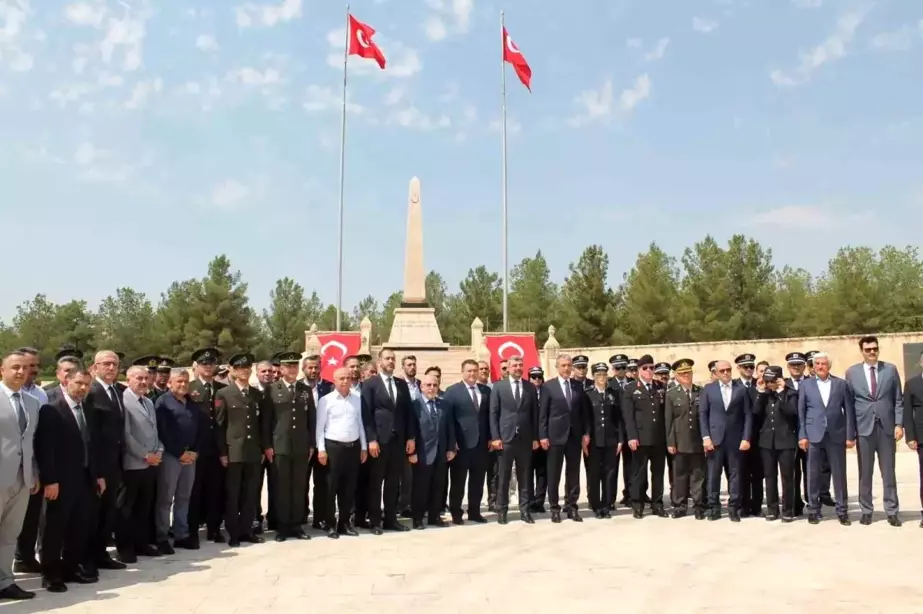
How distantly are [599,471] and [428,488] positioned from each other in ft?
6.20

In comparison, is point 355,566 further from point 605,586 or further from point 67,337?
point 67,337

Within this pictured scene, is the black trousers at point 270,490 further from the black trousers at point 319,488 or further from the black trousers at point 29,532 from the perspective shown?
the black trousers at point 29,532

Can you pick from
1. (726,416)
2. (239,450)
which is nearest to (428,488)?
(239,450)

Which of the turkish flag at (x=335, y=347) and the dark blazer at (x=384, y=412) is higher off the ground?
the turkish flag at (x=335, y=347)

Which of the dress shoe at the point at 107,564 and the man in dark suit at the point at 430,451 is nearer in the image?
the dress shoe at the point at 107,564

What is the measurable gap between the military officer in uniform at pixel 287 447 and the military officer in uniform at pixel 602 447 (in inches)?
120

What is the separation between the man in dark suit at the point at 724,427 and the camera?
791 centimetres

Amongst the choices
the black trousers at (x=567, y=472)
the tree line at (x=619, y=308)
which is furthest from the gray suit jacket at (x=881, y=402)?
the tree line at (x=619, y=308)

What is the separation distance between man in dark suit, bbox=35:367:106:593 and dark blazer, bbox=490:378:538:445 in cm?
387

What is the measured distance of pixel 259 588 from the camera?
5094 millimetres

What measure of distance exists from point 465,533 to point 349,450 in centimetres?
136

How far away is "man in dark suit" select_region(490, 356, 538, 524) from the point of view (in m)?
7.93

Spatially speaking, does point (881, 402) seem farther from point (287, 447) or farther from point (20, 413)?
point (20, 413)

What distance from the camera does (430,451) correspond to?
7.79 m
